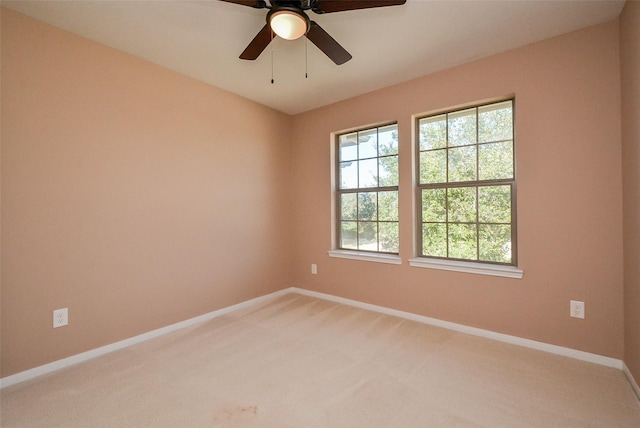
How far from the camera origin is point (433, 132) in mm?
3064

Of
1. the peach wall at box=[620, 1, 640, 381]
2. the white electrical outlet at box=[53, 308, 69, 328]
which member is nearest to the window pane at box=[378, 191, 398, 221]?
the peach wall at box=[620, 1, 640, 381]

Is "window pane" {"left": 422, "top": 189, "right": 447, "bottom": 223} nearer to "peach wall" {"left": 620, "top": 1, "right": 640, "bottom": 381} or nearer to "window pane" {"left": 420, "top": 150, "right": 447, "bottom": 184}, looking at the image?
"window pane" {"left": 420, "top": 150, "right": 447, "bottom": 184}

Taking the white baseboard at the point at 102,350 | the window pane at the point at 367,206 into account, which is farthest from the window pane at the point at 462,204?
the white baseboard at the point at 102,350

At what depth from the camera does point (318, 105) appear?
381 centimetres

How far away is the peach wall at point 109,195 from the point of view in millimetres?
2031

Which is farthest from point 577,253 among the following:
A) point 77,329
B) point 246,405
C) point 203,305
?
point 77,329

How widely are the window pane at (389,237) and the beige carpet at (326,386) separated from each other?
38.8 inches

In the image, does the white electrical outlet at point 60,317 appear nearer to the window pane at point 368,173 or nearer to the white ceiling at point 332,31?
the white ceiling at point 332,31

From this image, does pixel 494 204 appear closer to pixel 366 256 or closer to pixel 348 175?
pixel 366 256

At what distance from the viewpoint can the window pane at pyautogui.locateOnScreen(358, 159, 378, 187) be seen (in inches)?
138

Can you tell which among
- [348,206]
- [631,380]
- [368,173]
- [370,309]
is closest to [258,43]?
[368,173]

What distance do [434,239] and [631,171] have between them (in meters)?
1.53

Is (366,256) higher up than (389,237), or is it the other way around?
(389,237)

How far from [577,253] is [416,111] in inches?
73.7
